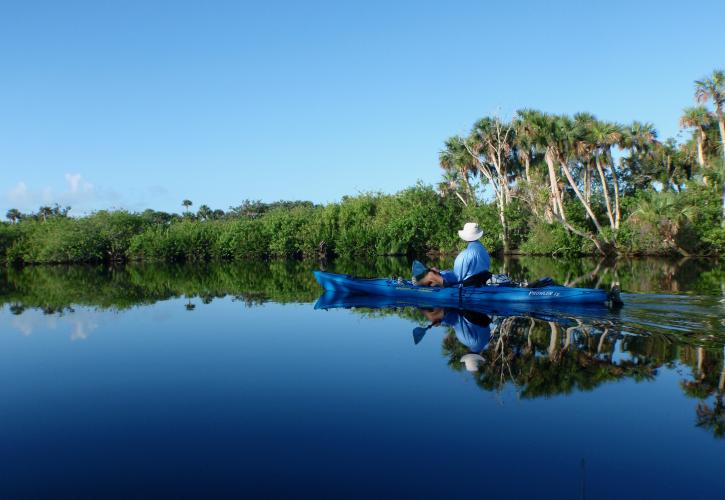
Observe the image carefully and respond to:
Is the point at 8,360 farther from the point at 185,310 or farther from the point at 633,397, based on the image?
the point at 633,397

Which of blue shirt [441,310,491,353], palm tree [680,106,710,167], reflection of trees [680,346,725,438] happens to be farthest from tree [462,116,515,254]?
reflection of trees [680,346,725,438]

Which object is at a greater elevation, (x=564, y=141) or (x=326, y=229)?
(x=564, y=141)

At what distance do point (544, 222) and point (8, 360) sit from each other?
37666 mm

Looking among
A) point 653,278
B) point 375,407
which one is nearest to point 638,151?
point 653,278

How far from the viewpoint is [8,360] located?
1021 cm

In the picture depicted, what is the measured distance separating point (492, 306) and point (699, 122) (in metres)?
31.6

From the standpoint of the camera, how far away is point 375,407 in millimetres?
6898

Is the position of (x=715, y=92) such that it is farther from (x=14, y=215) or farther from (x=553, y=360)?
(x=14, y=215)

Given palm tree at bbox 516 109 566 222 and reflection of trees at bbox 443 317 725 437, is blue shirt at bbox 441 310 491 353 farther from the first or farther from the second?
palm tree at bbox 516 109 566 222

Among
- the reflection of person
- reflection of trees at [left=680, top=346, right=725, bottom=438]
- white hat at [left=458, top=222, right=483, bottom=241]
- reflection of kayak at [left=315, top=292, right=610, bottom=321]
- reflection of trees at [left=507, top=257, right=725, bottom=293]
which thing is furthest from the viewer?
reflection of trees at [left=507, top=257, right=725, bottom=293]

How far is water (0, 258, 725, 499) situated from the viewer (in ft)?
16.0

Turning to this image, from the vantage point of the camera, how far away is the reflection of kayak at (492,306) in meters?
12.7

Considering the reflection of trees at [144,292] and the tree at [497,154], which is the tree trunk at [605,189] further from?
the reflection of trees at [144,292]

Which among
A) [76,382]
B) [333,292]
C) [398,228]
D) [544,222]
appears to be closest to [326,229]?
[398,228]
